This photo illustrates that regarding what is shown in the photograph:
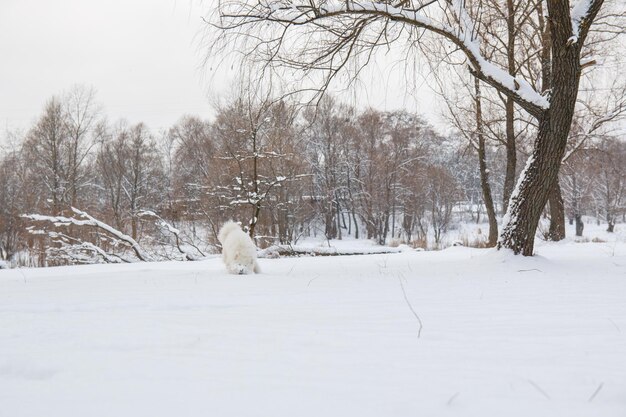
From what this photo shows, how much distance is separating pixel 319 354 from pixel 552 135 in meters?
4.86

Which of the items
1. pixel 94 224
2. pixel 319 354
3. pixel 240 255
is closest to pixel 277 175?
pixel 94 224

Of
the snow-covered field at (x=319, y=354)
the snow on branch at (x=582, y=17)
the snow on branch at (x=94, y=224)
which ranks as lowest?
the snow-covered field at (x=319, y=354)

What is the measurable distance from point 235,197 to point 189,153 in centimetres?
2071

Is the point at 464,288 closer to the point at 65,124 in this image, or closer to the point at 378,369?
the point at 378,369

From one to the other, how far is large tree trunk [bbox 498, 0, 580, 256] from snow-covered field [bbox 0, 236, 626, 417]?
2.04 metres

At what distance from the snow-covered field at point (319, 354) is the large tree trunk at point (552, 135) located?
2.04 metres

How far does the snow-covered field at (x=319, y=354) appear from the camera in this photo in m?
1.31

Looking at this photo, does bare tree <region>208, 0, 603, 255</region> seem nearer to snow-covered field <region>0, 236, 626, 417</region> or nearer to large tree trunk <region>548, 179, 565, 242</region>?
snow-covered field <region>0, 236, 626, 417</region>

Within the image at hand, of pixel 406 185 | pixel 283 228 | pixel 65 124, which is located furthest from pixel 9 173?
pixel 406 185

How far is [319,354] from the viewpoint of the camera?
178 centimetres

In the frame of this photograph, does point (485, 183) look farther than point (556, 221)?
No

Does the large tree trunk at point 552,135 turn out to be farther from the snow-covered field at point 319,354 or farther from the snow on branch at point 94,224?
the snow on branch at point 94,224

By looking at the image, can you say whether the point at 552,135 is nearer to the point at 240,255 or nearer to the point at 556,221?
the point at 240,255

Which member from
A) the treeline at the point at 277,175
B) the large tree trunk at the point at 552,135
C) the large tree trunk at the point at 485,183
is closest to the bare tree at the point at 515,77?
the large tree trunk at the point at 552,135
